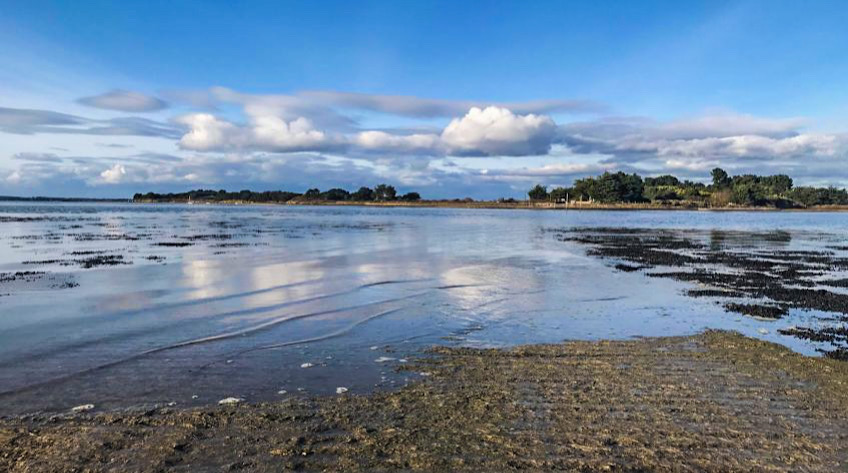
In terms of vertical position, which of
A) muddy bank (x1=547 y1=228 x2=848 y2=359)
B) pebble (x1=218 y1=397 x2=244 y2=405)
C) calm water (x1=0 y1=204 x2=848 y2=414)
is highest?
pebble (x1=218 y1=397 x2=244 y2=405)

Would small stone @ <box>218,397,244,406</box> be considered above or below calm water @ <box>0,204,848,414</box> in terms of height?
above

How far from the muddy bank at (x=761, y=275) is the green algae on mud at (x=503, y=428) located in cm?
485

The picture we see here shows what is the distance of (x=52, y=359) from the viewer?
10.7 metres

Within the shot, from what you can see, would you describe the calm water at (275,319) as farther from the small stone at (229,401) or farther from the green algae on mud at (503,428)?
the green algae on mud at (503,428)

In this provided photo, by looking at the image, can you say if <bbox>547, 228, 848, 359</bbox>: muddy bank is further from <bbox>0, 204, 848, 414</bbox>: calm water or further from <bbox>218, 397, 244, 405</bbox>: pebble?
<bbox>218, 397, 244, 405</bbox>: pebble

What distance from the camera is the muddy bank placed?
15.6 metres

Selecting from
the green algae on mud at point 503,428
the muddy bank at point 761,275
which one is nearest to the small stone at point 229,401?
the green algae on mud at point 503,428

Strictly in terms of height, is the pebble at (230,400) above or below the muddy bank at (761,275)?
above

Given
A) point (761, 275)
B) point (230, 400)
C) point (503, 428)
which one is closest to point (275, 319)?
point (230, 400)

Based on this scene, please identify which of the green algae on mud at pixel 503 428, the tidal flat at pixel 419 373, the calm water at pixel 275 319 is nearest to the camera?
the green algae on mud at pixel 503 428

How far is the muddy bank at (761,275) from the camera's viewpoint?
Answer: 15586mm

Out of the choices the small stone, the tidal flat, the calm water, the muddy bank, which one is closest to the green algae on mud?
the tidal flat

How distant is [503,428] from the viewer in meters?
7.16

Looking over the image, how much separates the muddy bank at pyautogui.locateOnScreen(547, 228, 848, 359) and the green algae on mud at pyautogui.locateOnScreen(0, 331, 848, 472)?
15.9 feet
